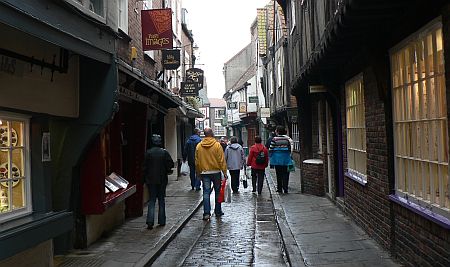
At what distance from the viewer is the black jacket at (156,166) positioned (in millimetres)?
9195

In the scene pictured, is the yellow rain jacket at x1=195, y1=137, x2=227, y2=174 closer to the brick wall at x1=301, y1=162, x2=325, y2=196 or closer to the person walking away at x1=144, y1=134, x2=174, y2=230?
the person walking away at x1=144, y1=134, x2=174, y2=230

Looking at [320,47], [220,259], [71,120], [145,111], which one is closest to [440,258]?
[220,259]

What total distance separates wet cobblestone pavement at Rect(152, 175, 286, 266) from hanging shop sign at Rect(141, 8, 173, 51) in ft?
13.7

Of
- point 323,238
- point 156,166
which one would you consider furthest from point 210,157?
point 323,238

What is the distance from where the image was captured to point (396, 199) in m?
6.30

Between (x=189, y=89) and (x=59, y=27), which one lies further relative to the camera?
(x=189, y=89)

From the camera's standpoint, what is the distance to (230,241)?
8562 millimetres

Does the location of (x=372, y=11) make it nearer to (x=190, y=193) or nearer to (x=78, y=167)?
(x=78, y=167)

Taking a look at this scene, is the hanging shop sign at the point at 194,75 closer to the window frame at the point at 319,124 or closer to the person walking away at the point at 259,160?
the person walking away at the point at 259,160

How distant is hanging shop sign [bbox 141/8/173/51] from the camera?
1259 centimetres

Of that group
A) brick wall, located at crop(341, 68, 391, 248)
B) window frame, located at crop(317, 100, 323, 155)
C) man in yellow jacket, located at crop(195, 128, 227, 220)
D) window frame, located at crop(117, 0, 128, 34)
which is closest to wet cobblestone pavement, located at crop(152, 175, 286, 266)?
man in yellow jacket, located at crop(195, 128, 227, 220)

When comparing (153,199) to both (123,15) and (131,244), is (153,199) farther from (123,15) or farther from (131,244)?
(123,15)

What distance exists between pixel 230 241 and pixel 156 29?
627 cm

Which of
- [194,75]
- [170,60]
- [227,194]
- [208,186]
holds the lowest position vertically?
[227,194]
